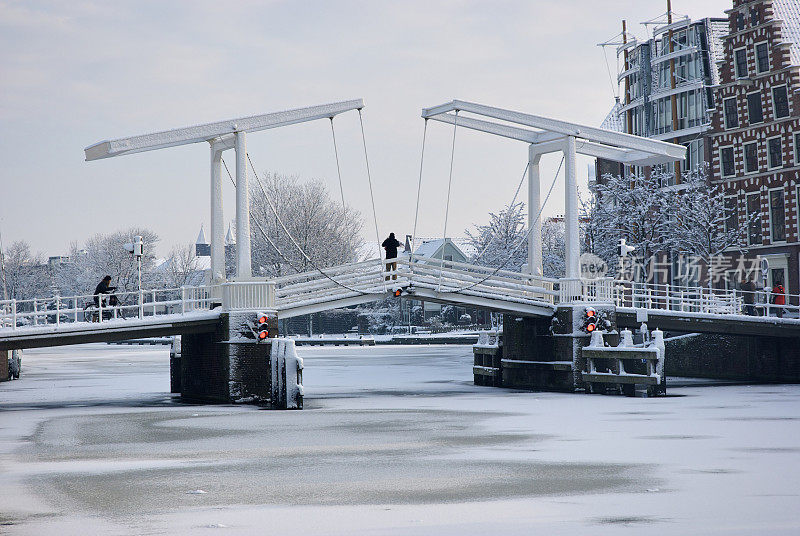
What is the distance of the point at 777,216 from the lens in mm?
45375

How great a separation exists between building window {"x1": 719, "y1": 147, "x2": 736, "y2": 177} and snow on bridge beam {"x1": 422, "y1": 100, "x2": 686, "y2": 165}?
53.5 ft

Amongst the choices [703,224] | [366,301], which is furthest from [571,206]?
[703,224]

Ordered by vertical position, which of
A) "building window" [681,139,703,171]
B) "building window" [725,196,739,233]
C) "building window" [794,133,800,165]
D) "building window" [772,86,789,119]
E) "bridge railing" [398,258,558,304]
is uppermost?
"building window" [772,86,789,119]

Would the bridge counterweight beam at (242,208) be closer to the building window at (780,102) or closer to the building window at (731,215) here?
the building window at (780,102)

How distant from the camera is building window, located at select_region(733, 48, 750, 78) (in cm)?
4647

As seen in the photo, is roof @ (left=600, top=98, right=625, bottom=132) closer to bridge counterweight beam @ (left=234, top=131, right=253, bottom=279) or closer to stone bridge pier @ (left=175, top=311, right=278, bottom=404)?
bridge counterweight beam @ (left=234, top=131, right=253, bottom=279)

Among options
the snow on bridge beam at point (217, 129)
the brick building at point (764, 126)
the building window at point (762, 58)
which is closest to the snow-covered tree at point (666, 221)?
the brick building at point (764, 126)

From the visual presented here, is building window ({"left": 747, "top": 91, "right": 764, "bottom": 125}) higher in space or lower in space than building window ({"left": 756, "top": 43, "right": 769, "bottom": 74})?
lower

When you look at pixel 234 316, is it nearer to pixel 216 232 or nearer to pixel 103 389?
pixel 216 232

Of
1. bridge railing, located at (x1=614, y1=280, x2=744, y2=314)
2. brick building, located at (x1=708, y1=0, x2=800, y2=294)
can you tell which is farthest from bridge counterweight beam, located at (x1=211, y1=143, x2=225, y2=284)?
brick building, located at (x1=708, y1=0, x2=800, y2=294)

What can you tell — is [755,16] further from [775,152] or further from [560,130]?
[560,130]

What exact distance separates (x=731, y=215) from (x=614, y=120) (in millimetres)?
17292

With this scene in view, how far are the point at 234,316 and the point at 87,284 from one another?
8158 cm

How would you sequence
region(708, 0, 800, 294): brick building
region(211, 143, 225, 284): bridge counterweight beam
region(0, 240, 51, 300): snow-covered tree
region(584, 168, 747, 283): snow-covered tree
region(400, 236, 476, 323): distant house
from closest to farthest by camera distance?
1. region(211, 143, 225, 284): bridge counterweight beam
2. region(708, 0, 800, 294): brick building
3. region(584, 168, 747, 283): snow-covered tree
4. region(400, 236, 476, 323): distant house
5. region(0, 240, 51, 300): snow-covered tree
